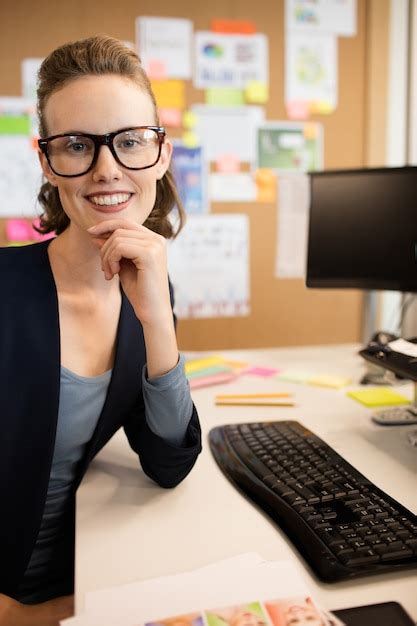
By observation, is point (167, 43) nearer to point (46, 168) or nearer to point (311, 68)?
point (311, 68)

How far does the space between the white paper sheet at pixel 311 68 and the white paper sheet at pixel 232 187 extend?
0.38 meters

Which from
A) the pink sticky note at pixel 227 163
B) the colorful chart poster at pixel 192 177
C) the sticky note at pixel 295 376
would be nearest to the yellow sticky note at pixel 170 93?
the colorful chart poster at pixel 192 177

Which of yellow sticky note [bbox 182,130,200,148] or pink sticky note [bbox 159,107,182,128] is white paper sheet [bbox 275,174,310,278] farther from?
pink sticky note [bbox 159,107,182,128]

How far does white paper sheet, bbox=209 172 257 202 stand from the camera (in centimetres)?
242

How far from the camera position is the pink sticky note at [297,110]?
2.45 m

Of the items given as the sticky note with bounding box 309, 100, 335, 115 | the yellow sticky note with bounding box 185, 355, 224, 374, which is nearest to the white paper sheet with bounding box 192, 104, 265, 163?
the sticky note with bounding box 309, 100, 335, 115

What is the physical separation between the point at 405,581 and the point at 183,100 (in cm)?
210

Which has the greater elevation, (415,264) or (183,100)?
(183,100)

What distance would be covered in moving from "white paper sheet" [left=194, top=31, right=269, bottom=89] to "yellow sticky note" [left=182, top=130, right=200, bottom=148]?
190 mm

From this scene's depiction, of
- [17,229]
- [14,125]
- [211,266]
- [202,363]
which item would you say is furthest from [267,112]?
[202,363]

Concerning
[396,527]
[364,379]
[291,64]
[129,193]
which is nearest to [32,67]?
[291,64]

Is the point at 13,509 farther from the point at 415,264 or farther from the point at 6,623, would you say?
the point at 415,264

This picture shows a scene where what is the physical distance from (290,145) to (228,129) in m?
0.28

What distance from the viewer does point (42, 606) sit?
2.83ft
